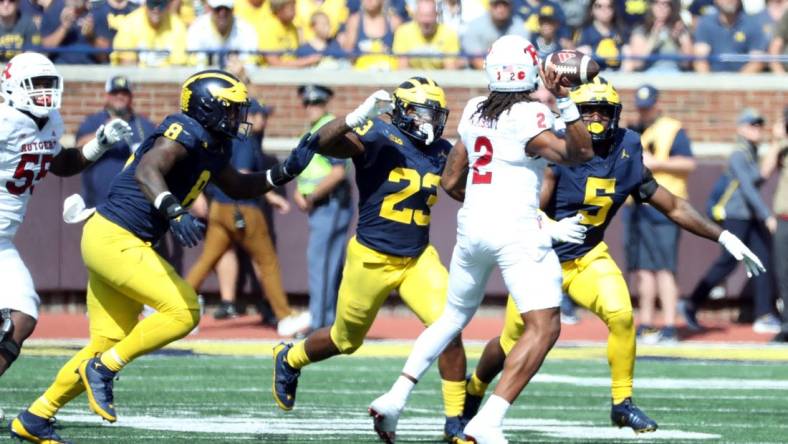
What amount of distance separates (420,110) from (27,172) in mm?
1968

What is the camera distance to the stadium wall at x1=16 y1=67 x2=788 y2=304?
14.3 meters

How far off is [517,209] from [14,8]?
876cm

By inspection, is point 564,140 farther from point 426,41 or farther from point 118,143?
point 426,41

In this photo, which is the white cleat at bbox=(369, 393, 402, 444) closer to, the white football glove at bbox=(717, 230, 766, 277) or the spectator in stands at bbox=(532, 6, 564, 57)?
the white football glove at bbox=(717, 230, 766, 277)

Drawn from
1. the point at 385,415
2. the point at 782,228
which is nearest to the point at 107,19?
the point at 782,228

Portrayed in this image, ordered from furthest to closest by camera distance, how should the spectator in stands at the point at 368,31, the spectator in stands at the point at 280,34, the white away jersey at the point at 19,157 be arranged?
1. the spectator in stands at the point at 368,31
2. the spectator in stands at the point at 280,34
3. the white away jersey at the point at 19,157

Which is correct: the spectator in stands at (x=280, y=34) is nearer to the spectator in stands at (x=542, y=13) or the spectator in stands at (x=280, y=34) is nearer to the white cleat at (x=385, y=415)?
the spectator in stands at (x=542, y=13)

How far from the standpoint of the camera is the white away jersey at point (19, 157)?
8133 millimetres

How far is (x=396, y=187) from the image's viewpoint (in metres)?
8.34

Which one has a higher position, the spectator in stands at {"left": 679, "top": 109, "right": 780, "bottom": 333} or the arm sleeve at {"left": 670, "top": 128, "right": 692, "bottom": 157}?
the arm sleeve at {"left": 670, "top": 128, "right": 692, "bottom": 157}

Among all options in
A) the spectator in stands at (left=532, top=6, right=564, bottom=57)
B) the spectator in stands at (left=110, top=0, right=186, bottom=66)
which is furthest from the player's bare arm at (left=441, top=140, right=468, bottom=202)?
the spectator in stands at (left=110, top=0, right=186, bottom=66)

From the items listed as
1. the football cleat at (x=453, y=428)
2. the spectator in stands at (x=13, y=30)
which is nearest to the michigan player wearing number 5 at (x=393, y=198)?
the football cleat at (x=453, y=428)

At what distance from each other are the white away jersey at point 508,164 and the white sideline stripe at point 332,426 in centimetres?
148

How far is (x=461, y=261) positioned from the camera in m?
7.68
